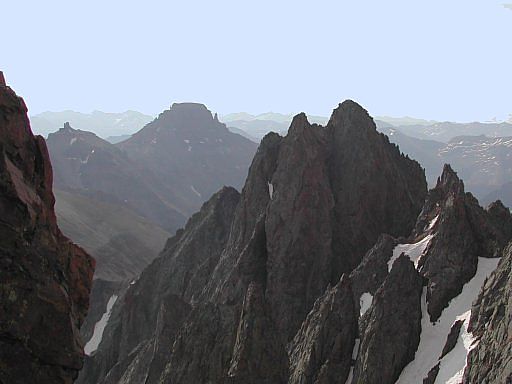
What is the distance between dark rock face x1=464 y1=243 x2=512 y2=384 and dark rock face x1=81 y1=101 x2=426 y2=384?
1113cm

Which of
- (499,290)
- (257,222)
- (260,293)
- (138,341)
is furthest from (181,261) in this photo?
(499,290)

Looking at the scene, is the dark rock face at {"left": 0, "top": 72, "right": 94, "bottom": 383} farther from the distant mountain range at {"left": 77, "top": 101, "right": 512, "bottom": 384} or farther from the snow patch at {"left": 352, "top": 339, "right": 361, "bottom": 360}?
the snow patch at {"left": 352, "top": 339, "right": 361, "bottom": 360}

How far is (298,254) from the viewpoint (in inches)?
2549

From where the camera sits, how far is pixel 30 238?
55.3 feet

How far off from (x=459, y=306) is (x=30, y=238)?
123 feet

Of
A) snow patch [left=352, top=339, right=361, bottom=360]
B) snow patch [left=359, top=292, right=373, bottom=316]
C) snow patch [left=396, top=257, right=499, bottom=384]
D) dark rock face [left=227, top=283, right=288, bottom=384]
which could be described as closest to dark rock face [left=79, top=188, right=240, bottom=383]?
snow patch [left=359, top=292, right=373, bottom=316]

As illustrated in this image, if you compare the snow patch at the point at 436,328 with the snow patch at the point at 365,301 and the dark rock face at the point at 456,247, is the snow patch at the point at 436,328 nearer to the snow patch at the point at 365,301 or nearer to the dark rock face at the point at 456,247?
the dark rock face at the point at 456,247

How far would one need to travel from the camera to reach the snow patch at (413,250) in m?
54.4

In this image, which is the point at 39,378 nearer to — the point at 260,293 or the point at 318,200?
the point at 260,293

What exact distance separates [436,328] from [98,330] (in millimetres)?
77689

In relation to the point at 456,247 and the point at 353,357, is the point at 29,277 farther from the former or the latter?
the point at 456,247

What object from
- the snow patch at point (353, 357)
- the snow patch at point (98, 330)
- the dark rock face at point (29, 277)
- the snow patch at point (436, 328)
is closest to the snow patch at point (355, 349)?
the snow patch at point (353, 357)

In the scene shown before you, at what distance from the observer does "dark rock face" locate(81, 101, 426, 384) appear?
152 ft

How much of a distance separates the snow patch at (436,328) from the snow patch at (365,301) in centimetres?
679
